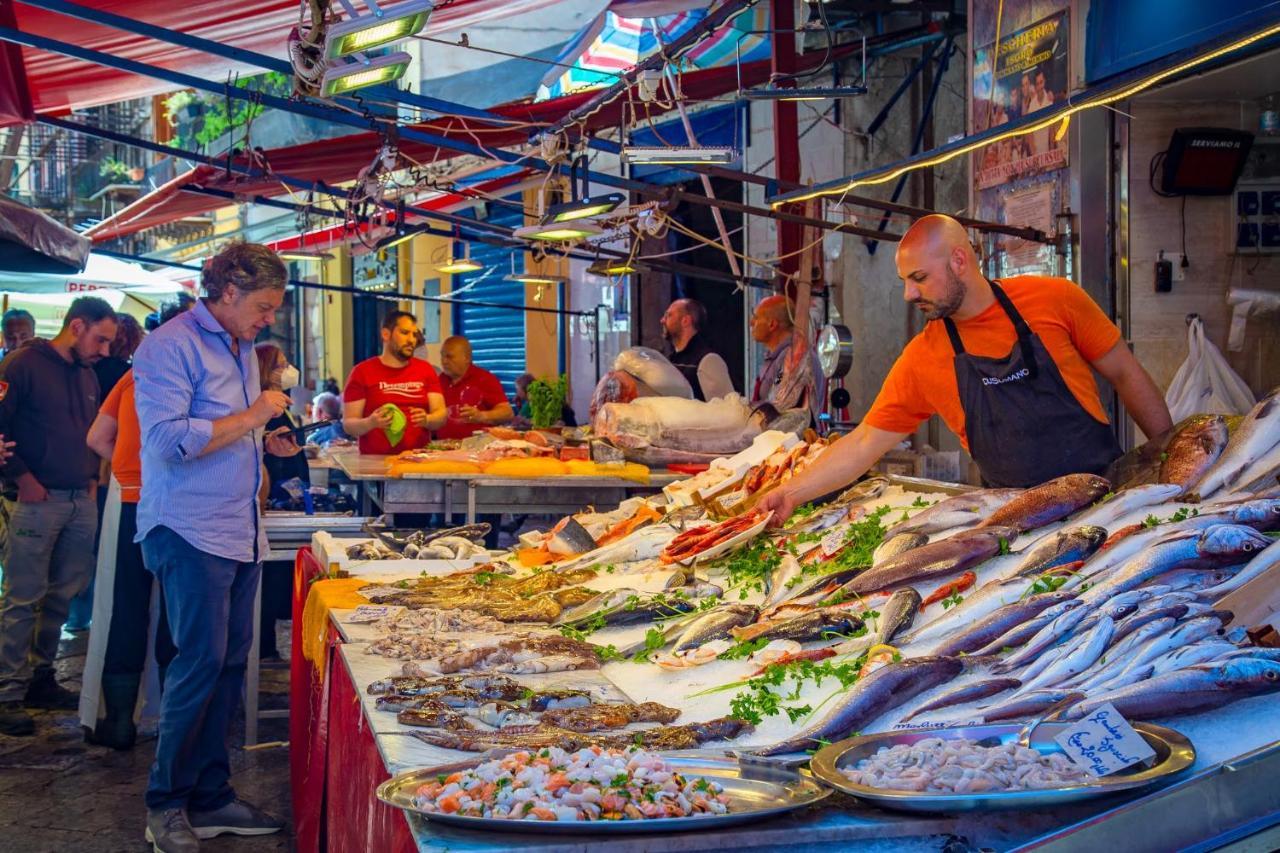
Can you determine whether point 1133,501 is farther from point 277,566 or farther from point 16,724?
point 16,724

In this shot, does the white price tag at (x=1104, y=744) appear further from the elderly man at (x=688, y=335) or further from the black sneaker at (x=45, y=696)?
the elderly man at (x=688, y=335)

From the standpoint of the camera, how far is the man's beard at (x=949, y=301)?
193 inches

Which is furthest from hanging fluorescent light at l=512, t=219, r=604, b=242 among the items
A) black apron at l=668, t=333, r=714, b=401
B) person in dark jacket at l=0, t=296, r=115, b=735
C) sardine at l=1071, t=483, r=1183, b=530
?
sardine at l=1071, t=483, r=1183, b=530

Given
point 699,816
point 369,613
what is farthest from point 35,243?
point 699,816

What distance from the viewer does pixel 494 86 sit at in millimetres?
13828

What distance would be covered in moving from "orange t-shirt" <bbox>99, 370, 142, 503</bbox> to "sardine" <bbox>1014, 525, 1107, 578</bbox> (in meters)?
4.45

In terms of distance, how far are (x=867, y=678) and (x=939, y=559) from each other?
943mm

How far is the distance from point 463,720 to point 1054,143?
5.82 m

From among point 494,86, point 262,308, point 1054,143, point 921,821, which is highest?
point 494,86

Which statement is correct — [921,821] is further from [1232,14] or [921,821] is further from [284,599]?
[284,599]

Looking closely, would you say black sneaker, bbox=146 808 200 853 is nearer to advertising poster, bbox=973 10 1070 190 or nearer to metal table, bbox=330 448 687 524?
metal table, bbox=330 448 687 524

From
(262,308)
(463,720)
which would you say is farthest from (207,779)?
(463,720)

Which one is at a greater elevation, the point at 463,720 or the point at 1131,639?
the point at 1131,639

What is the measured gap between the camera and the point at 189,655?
5277mm
